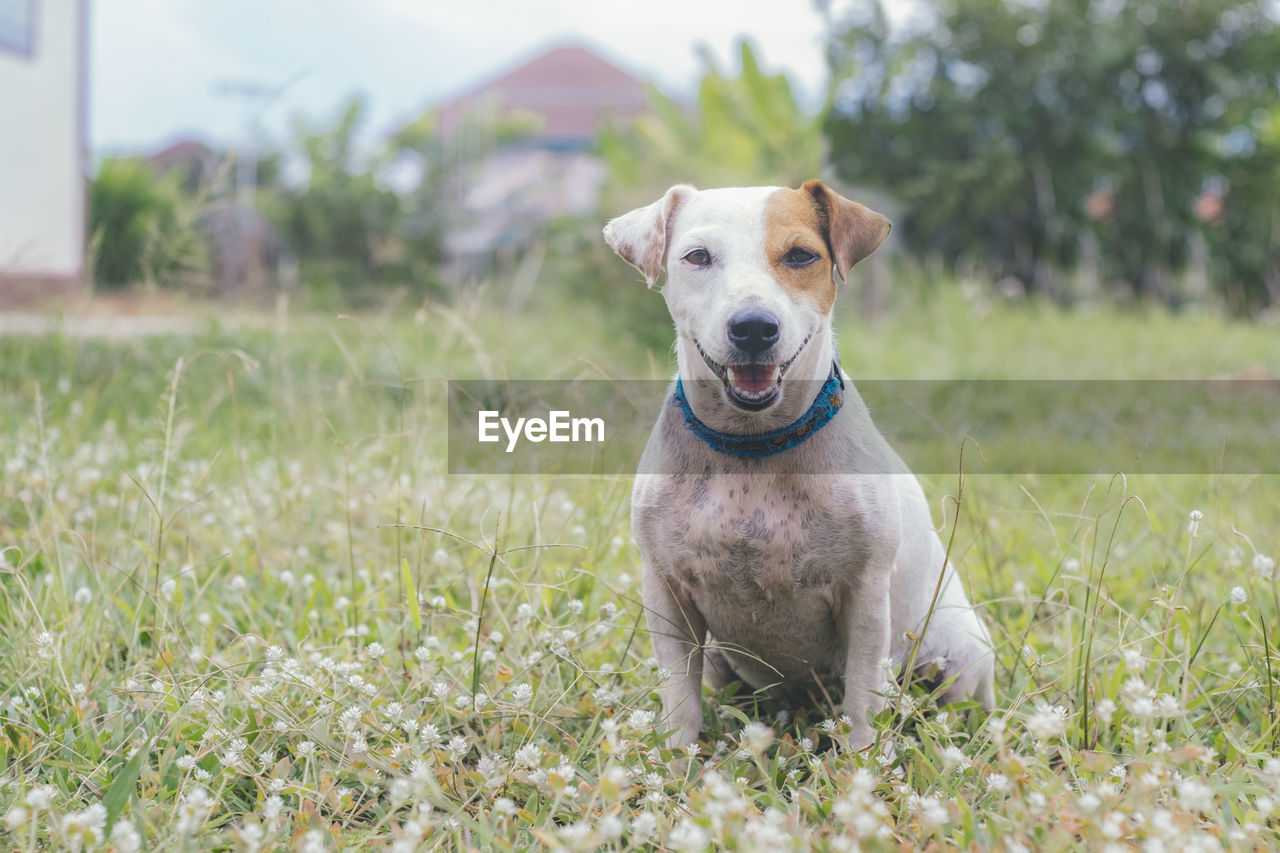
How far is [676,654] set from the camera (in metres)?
2.24

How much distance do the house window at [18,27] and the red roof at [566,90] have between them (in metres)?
26.6

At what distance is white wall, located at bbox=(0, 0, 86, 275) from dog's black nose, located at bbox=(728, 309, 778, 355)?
9352 millimetres

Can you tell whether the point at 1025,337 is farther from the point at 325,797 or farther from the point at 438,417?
the point at 325,797

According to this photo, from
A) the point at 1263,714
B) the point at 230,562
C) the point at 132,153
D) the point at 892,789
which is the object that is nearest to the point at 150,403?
the point at 230,562

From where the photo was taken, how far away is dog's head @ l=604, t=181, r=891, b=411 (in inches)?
78.7

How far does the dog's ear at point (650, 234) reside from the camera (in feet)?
Answer: 7.63

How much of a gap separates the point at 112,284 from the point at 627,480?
32.8ft

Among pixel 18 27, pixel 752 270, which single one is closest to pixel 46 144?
pixel 18 27

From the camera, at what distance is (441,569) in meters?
3.14

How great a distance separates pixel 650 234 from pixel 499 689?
43.3 inches

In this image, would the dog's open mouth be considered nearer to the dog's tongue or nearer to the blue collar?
the dog's tongue

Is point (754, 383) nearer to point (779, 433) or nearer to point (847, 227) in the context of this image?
point (779, 433)

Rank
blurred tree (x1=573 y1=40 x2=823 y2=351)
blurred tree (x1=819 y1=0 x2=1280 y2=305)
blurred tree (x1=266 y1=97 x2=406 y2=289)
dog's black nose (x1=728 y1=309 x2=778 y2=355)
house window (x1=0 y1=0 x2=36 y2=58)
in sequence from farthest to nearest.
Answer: blurred tree (x1=819 y1=0 x2=1280 y2=305) < blurred tree (x1=266 y1=97 x2=406 y2=289) < house window (x1=0 y1=0 x2=36 y2=58) < blurred tree (x1=573 y1=40 x2=823 y2=351) < dog's black nose (x1=728 y1=309 x2=778 y2=355)

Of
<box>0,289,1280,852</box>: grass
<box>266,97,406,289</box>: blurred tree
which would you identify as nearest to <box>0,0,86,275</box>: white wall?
<box>266,97,406,289</box>: blurred tree
